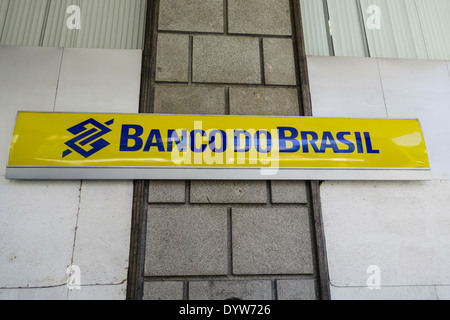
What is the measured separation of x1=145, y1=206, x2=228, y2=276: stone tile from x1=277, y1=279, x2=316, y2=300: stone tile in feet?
1.63

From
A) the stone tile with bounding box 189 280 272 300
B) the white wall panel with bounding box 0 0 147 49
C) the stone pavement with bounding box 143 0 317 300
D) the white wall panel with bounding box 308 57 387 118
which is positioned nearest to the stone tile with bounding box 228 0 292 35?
the stone pavement with bounding box 143 0 317 300

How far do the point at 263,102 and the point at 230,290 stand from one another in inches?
69.3

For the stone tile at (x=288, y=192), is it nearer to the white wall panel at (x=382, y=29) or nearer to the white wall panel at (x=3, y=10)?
the white wall panel at (x=382, y=29)

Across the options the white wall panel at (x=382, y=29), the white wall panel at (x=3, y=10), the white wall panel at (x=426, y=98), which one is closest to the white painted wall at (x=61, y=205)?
the white wall panel at (x=3, y=10)

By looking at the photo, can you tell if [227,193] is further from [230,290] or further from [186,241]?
[230,290]

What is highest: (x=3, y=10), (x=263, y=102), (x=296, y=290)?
(x=3, y=10)

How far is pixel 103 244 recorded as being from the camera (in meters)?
2.40

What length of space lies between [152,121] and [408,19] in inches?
134

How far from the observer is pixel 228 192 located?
252 cm

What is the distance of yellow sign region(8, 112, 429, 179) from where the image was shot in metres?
2.45

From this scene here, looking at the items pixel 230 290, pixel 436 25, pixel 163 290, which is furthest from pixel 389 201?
pixel 436 25

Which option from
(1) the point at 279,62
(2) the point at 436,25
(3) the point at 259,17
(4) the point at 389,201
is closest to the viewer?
(4) the point at 389,201

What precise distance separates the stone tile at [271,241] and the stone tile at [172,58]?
4.73 feet

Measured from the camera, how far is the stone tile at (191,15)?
9.54ft
